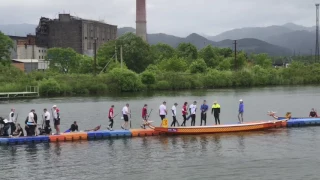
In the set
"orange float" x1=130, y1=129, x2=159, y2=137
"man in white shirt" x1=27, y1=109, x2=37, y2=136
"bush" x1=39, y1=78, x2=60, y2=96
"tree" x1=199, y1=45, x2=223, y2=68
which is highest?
"tree" x1=199, y1=45, x2=223, y2=68

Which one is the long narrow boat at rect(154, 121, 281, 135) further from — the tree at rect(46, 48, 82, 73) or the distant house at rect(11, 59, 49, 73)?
the distant house at rect(11, 59, 49, 73)

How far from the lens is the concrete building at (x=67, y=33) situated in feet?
496

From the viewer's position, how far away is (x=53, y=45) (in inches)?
6093

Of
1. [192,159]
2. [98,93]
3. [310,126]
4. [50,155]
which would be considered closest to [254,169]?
[192,159]

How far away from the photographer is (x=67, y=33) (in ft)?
498

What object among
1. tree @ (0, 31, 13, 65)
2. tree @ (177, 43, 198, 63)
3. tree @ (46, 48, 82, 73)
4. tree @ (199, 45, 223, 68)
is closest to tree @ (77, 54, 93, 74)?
tree @ (46, 48, 82, 73)

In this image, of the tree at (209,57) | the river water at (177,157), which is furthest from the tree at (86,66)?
the river water at (177,157)

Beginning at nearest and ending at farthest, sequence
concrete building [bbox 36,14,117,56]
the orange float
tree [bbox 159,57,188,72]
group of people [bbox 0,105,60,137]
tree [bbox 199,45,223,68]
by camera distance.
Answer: group of people [bbox 0,105,60,137] < the orange float < tree [bbox 159,57,188,72] < tree [bbox 199,45,223,68] < concrete building [bbox 36,14,117,56]

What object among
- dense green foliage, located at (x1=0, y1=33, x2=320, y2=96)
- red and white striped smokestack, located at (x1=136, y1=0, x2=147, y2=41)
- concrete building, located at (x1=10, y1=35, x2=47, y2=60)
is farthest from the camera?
concrete building, located at (x1=10, y1=35, x2=47, y2=60)

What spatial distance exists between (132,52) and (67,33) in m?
36.9

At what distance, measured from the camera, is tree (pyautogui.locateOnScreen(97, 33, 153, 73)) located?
410ft

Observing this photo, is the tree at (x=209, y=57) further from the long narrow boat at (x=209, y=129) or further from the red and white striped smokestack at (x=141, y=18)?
the long narrow boat at (x=209, y=129)

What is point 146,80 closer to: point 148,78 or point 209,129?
point 148,78

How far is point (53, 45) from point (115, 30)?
106 ft
